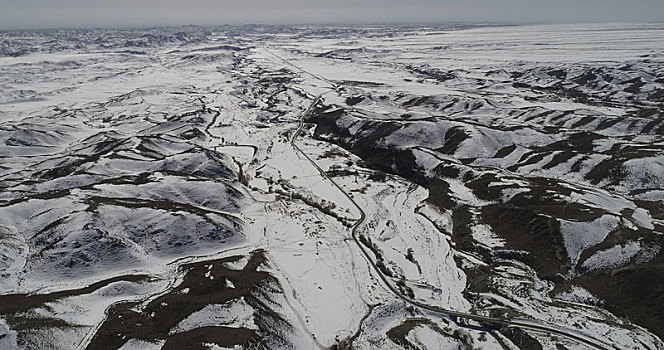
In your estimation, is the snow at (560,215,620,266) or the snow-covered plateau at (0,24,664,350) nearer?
the snow-covered plateau at (0,24,664,350)

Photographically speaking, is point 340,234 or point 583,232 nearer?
point 583,232

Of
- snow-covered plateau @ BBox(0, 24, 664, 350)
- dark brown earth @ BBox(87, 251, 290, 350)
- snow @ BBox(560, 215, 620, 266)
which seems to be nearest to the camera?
dark brown earth @ BBox(87, 251, 290, 350)

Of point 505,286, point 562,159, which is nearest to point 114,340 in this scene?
point 505,286

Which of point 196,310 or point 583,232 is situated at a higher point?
point 583,232

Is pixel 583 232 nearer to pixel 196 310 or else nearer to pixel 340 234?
pixel 340 234

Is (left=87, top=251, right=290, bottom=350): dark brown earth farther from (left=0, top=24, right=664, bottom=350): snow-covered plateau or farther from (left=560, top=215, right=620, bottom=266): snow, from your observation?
(left=560, top=215, right=620, bottom=266): snow

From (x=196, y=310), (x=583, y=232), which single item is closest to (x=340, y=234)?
(x=196, y=310)

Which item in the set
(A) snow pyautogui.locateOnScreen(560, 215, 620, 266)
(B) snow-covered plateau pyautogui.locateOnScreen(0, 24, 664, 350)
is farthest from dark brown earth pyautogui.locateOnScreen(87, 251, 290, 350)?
(A) snow pyautogui.locateOnScreen(560, 215, 620, 266)

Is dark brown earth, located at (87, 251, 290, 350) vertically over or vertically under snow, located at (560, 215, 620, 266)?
under

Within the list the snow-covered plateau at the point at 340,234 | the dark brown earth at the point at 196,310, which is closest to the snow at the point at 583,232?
the snow-covered plateau at the point at 340,234

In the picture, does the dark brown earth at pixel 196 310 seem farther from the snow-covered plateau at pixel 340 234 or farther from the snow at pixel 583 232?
the snow at pixel 583 232
